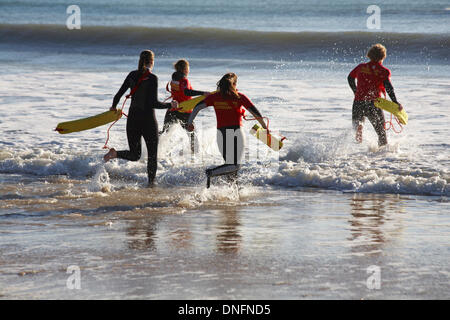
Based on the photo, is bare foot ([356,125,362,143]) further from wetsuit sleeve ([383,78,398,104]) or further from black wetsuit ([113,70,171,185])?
black wetsuit ([113,70,171,185])

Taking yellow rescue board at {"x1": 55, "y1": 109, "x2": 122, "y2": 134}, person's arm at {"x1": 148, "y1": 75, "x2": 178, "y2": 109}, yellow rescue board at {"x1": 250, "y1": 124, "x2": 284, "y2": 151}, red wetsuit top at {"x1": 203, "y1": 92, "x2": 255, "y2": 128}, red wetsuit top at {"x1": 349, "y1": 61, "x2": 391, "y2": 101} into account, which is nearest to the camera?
red wetsuit top at {"x1": 203, "y1": 92, "x2": 255, "y2": 128}

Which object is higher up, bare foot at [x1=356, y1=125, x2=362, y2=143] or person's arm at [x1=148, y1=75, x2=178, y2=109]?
person's arm at [x1=148, y1=75, x2=178, y2=109]

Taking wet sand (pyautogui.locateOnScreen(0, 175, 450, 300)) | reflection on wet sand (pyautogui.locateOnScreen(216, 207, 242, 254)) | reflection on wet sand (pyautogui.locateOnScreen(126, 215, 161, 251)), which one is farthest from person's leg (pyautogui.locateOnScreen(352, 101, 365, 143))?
reflection on wet sand (pyautogui.locateOnScreen(126, 215, 161, 251))

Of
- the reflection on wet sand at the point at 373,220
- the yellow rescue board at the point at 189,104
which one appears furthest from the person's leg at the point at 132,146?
the reflection on wet sand at the point at 373,220

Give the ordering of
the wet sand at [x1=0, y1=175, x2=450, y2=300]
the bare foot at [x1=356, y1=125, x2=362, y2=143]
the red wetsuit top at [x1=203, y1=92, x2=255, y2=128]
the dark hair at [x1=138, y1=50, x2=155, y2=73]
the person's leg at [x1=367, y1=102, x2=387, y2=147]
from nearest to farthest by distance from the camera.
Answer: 1. the wet sand at [x1=0, y1=175, x2=450, y2=300]
2. the red wetsuit top at [x1=203, y1=92, x2=255, y2=128]
3. the dark hair at [x1=138, y1=50, x2=155, y2=73]
4. the person's leg at [x1=367, y1=102, x2=387, y2=147]
5. the bare foot at [x1=356, y1=125, x2=362, y2=143]

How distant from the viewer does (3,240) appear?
250 inches

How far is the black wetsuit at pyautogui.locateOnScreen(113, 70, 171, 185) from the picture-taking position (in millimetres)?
8453

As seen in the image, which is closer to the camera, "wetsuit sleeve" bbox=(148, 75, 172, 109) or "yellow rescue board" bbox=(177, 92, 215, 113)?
"wetsuit sleeve" bbox=(148, 75, 172, 109)

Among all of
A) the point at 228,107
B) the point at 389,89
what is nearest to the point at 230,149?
the point at 228,107

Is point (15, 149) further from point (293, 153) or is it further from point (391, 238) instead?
point (391, 238)

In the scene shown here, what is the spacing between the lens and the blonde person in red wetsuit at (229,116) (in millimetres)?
7930

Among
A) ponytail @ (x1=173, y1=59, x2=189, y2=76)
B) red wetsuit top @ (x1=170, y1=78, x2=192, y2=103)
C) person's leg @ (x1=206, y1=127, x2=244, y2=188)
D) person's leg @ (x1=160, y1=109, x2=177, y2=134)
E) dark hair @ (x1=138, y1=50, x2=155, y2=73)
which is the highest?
ponytail @ (x1=173, y1=59, x2=189, y2=76)

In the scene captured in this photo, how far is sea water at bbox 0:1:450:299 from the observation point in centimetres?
529

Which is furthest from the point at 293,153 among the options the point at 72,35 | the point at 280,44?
the point at 72,35
